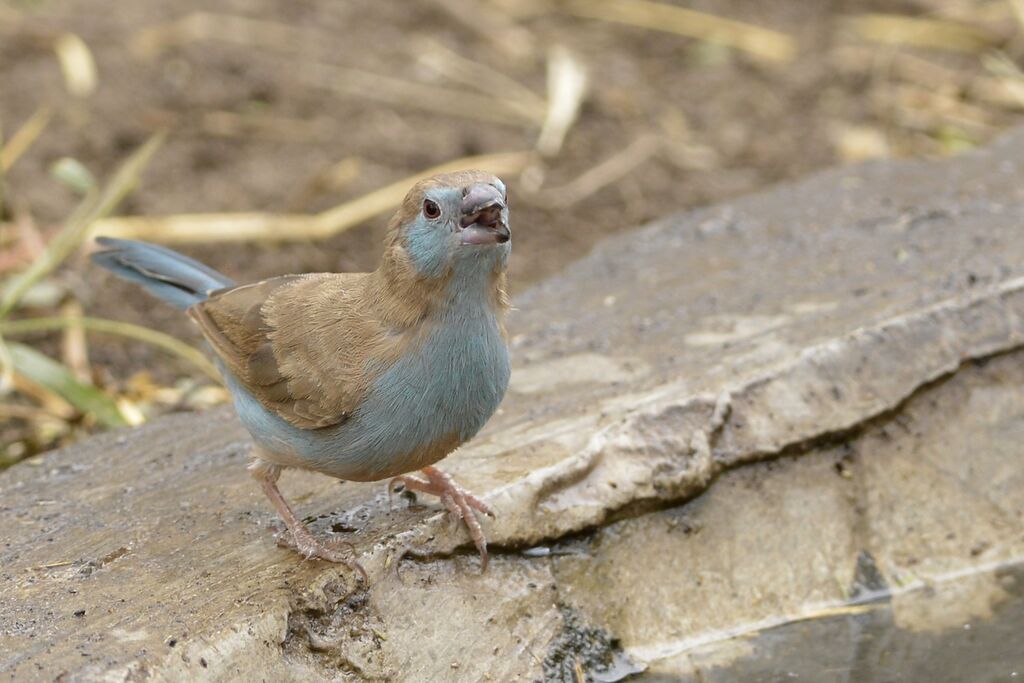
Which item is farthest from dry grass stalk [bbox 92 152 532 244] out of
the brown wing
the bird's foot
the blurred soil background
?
the bird's foot

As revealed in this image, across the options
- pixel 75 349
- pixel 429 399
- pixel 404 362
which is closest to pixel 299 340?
pixel 404 362

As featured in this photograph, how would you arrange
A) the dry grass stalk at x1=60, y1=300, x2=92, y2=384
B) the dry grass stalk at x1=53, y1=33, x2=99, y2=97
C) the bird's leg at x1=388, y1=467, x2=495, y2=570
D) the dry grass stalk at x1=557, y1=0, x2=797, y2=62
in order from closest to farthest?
the bird's leg at x1=388, y1=467, x2=495, y2=570 → the dry grass stalk at x1=60, y1=300, x2=92, y2=384 → the dry grass stalk at x1=53, y1=33, x2=99, y2=97 → the dry grass stalk at x1=557, y1=0, x2=797, y2=62

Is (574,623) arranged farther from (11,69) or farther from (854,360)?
(11,69)

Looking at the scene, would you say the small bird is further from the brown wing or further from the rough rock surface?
the rough rock surface

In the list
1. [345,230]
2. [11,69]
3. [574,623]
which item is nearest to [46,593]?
[574,623]

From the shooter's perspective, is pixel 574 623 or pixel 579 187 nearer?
pixel 574 623


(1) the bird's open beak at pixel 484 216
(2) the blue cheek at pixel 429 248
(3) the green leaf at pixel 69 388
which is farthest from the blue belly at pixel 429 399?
(3) the green leaf at pixel 69 388
